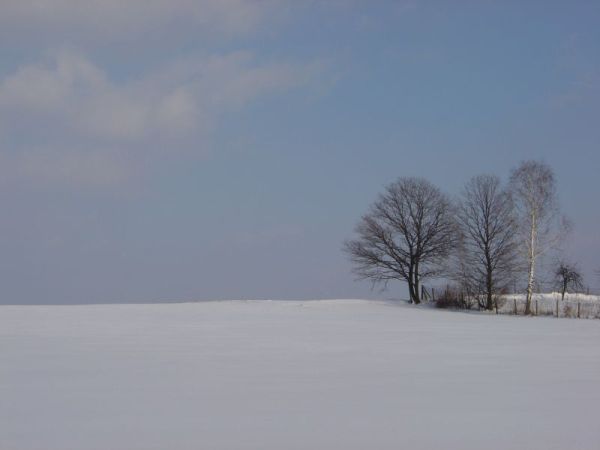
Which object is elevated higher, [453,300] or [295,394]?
[453,300]

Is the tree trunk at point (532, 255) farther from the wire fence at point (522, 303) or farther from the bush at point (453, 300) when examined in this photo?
the bush at point (453, 300)

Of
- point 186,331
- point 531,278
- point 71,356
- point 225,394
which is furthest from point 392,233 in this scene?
Result: point 225,394

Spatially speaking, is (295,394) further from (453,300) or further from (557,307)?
(453,300)

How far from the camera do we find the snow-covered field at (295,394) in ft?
23.2

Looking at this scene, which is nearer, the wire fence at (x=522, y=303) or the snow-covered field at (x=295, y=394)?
the snow-covered field at (x=295, y=394)

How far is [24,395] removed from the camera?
9.37m

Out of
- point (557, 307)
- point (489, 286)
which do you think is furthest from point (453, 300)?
point (557, 307)

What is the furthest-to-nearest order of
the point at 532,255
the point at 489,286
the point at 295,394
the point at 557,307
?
the point at 489,286
the point at 532,255
the point at 557,307
the point at 295,394

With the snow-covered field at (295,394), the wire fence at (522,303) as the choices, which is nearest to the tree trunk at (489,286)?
the wire fence at (522,303)

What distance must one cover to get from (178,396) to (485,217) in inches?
1383

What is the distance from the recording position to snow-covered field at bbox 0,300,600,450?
708cm

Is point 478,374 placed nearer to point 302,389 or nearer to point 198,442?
point 302,389

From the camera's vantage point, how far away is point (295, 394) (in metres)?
9.44

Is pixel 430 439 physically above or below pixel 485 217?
below
